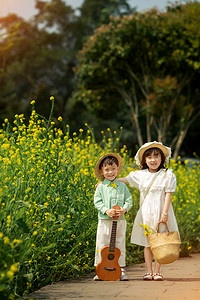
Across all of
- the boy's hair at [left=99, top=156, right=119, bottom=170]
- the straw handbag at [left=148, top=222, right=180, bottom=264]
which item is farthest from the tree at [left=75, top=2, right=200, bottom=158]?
the straw handbag at [left=148, top=222, right=180, bottom=264]

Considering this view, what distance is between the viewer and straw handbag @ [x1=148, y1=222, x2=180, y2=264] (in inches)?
193

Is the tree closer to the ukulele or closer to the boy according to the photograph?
the boy

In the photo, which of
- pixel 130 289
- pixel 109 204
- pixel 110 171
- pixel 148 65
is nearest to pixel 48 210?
pixel 109 204

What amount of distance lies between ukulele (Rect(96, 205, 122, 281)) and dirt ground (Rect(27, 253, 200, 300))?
7cm

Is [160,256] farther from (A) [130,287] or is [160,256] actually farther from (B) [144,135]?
(B) [144,135]

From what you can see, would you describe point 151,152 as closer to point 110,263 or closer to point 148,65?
point 110,263

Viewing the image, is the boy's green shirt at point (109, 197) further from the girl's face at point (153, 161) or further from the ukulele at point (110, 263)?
the girl's face at point (153, 161)

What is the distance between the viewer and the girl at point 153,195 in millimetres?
5160

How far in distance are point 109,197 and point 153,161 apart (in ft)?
2.07

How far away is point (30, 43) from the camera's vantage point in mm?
33938

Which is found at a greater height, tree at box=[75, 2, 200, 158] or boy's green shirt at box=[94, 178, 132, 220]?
tree at box=[75, 2, 200, 158]

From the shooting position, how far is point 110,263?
5.03 meters

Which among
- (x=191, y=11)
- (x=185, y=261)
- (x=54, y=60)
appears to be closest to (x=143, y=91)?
(x=191, y=11)

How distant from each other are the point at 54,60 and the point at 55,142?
29.2 meters
